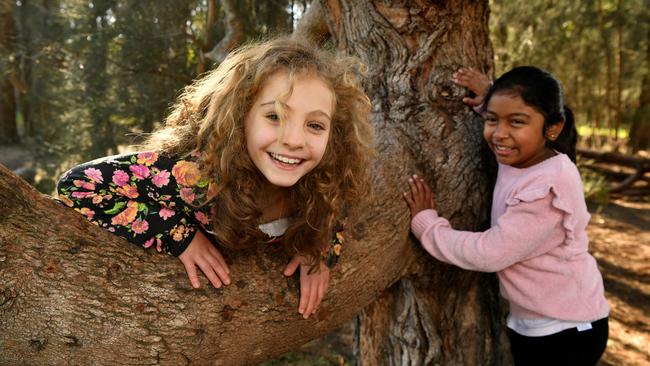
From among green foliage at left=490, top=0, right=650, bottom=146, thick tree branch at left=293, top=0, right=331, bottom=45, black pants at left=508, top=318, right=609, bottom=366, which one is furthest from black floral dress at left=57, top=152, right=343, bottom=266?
green foliage at left=490, top=0, right=650, bottom=146

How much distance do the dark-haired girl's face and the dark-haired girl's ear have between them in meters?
0.03

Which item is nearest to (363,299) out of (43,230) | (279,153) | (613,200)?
(279,153)

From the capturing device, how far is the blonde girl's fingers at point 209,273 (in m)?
1.53

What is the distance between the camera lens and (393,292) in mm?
2604

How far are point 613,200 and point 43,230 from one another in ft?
30.1

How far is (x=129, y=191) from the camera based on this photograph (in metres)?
1.58

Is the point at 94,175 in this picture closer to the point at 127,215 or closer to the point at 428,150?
the point at 127,215

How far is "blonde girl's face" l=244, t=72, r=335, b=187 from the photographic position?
1521 mm

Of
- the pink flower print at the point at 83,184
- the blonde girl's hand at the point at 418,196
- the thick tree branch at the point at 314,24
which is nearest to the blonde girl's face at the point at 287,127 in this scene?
the pink flower print at the point at 83,184

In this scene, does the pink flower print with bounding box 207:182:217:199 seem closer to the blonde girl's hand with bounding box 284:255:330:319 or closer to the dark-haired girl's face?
the blonde girl's hand with bounding box 284:255:330:319

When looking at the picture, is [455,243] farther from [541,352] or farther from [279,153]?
[279,153]

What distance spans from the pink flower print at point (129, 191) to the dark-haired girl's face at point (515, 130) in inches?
Result: 56.9

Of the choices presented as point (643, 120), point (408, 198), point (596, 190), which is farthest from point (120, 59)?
point (643, 120)

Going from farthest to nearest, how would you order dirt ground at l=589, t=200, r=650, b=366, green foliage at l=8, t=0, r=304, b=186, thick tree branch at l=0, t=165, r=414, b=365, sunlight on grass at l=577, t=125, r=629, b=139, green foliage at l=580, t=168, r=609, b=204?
sunlight on grass at l=577, t=125, r=629, b=139 < green foliage at l=580, t=168, r=609, b=204 < green foliage at l=8, t=0, r=304, b=186 < dirt ground at l=589, t=200, r=650, b=366 < thick tree branch at l=0, t=165, r=414, b=365
